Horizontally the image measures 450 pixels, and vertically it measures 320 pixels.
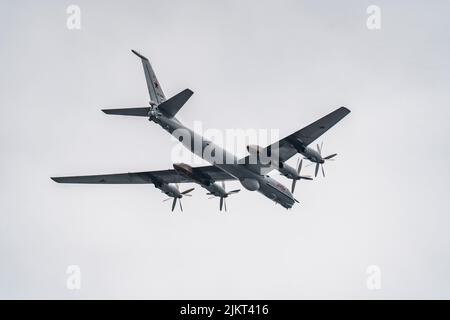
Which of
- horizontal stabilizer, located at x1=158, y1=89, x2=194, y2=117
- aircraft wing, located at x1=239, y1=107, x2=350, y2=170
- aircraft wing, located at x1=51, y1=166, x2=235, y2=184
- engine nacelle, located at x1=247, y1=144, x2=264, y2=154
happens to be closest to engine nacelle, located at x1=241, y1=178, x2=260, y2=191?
aircraft wing, located at x1=239, y1=107, x2=350, y2=170

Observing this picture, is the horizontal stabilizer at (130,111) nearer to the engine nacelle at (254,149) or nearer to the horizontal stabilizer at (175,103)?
the horizontal stabilizer at (175,103)

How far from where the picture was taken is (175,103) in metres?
51.0

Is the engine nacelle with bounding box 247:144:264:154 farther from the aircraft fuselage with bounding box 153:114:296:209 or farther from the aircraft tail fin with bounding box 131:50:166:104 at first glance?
the aircraft tail fin with bounding box 131:50:166:104

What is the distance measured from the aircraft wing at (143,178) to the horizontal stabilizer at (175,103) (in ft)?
20.6

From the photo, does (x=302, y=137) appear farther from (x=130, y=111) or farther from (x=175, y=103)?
(x=130, y=111)

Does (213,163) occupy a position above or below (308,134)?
below

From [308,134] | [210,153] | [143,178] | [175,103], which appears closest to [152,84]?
[175,103]

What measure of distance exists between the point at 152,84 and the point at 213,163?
8619mm

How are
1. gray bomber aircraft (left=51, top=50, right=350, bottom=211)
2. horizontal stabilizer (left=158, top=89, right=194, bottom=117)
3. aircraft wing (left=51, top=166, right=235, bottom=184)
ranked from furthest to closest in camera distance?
aircraft wing (left=51, top=166, right=235, bottom=184) → gray bomber aircraft (left=51, top=50, right=350, bottom=211) → horizontal stabilizer (left=158, top=89, right=194, bottom=117)

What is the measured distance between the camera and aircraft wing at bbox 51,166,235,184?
5666 cm
